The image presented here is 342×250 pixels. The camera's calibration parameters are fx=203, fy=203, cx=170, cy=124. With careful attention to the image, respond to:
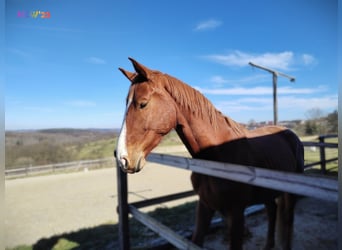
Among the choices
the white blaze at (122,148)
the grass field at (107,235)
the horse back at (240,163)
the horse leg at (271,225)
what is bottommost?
the grass field at (107,235)

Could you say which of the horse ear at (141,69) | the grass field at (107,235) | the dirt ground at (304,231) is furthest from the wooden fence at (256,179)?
the dirt ground at (304,231)

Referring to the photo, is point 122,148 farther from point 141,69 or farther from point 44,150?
point 44,150

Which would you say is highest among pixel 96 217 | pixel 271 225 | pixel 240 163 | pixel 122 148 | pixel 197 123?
pixel 197 123

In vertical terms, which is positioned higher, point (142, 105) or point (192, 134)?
point (142, 105)

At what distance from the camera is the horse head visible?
1.30 metres

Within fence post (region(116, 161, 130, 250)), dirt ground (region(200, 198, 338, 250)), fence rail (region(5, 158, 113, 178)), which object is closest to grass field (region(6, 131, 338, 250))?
fence post (region(116, 161, 130, 250))

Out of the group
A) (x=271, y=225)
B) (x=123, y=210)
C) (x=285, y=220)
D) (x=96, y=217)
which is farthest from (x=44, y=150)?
(x=285, y=220)

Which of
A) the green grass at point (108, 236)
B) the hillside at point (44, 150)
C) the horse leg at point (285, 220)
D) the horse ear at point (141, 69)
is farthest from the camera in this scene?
Result: the hillside at point (44, 150)

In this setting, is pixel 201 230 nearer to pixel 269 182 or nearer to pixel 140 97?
pixel 269 182

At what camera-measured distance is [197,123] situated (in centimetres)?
148

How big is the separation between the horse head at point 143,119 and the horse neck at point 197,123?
0.07 metres

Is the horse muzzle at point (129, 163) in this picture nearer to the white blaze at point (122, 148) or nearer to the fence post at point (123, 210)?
the white blaze at point (122, 148)

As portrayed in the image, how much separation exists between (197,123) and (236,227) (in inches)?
33.9

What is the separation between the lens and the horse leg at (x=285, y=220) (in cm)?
235
